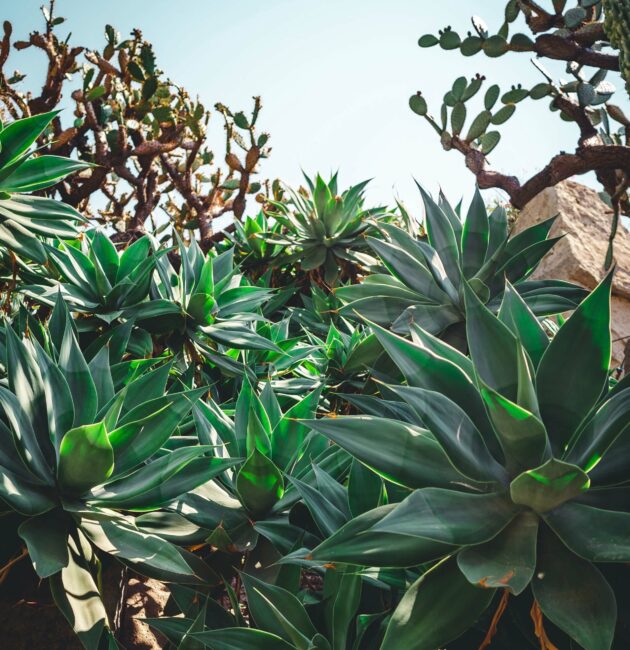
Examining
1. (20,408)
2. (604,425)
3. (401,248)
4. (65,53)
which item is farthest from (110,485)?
(65,53)

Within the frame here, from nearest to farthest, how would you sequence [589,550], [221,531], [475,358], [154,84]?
[589,550] < [475,358] < [221,531] < [154,84]

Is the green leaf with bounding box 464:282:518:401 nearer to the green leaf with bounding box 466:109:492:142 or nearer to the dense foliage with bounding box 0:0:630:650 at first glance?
the dense foliage with bounding box 0:0:630:650

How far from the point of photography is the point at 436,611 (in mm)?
689

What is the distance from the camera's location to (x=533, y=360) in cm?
91

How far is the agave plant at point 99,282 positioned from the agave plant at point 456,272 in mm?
668

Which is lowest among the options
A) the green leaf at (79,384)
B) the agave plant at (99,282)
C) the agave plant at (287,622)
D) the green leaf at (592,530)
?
the agave plant at (287,622)

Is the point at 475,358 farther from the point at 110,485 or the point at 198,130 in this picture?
the point at 198,130

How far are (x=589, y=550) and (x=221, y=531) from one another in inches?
24.1

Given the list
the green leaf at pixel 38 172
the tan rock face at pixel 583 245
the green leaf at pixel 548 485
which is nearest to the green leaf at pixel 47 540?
the green leaf at pixel 548 485

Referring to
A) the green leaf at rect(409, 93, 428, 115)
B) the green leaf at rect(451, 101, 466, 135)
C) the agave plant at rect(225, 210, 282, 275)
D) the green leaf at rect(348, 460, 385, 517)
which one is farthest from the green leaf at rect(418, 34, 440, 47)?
the green leaf at rect(348, 460, 385, 517)

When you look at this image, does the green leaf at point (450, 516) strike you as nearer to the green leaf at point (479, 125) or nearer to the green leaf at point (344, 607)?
the green leaf at point (344, 607)

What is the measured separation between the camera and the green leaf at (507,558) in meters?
0.62

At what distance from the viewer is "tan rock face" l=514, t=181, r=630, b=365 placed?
4.12 m

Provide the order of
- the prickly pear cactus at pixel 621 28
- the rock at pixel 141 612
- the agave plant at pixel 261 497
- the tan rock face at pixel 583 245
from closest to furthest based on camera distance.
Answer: the agave plant at pixel 261 497 < the rock at pixel 141 612 < the prickly pear cactus at pixel 621 28 < the tan rock face at pixel 583 245
